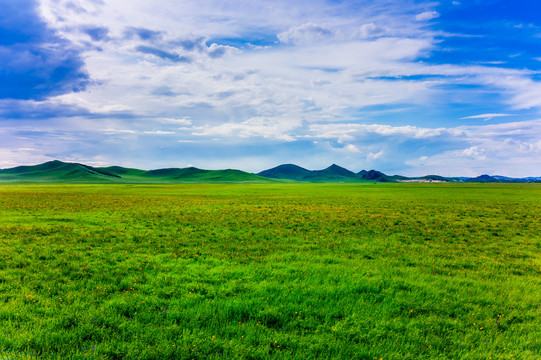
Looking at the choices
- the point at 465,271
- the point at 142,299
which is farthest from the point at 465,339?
the point at 142,299

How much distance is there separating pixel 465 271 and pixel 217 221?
59.2 ft

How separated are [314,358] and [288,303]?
247cm

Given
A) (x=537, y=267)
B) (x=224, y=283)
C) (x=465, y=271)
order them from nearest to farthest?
1. (x=224, y=283)
2. (x=465, y=271)
3. (x=537, y=267)

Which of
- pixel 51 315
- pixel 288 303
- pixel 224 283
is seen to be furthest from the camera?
pixel 224 283

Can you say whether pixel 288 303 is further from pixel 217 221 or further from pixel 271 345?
pixel 217 221

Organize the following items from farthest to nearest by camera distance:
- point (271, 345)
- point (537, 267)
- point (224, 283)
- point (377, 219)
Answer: point (377, 219) < point (537, 267) < point (224, 283) < point (271, 345)

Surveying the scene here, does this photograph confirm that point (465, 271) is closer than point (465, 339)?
No

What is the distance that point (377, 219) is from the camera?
27.4 m

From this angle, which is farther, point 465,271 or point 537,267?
point 537,267

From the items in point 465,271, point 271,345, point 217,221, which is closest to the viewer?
point 271,345

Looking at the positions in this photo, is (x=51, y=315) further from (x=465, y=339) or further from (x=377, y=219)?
(x=377, y=219)

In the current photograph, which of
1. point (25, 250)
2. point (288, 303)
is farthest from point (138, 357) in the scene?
point (25, 250)

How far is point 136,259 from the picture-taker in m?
13.3

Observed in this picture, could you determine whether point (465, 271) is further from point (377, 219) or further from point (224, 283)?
point (377, 219)
